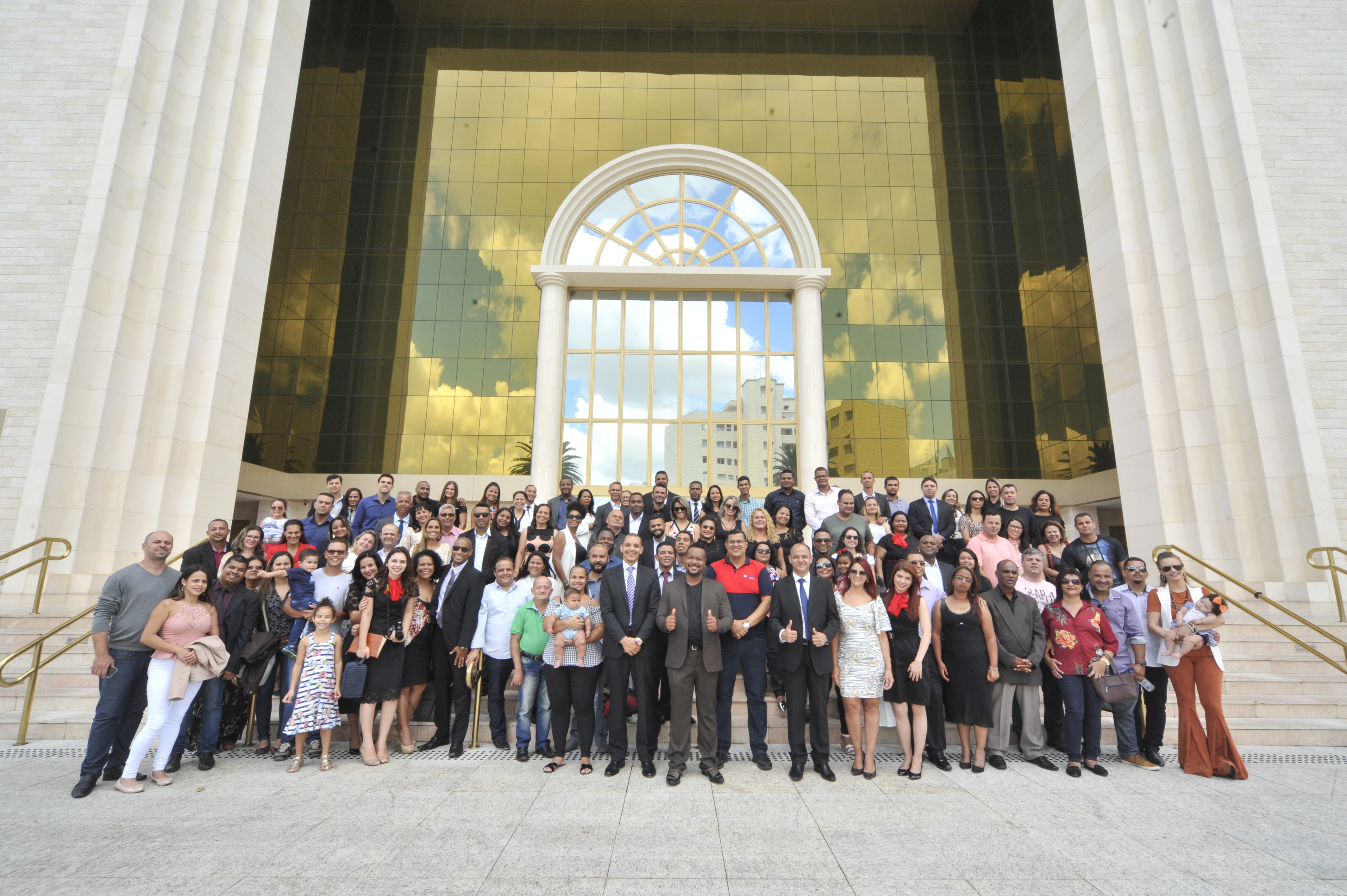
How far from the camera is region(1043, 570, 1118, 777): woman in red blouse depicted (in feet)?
18.7

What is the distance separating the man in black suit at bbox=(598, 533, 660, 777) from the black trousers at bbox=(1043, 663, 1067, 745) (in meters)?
3.89

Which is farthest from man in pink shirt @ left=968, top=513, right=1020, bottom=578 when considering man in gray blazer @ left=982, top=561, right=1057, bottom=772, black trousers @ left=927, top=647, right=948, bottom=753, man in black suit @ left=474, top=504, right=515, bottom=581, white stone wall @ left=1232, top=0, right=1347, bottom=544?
white stone wall @ left=1232, top=0, right=1347, bottom=544

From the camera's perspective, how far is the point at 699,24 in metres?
17.2

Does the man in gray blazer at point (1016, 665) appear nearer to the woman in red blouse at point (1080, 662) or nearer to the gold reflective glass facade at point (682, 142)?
the woman in red blouse at point (1080, 662)

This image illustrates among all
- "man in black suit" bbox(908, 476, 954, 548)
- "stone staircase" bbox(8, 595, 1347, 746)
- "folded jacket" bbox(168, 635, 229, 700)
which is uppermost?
"man in black suit" bbox(908, 476, 954, 548)

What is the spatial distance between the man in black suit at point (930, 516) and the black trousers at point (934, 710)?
2.85 metres

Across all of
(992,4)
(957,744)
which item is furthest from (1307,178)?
(957,744)

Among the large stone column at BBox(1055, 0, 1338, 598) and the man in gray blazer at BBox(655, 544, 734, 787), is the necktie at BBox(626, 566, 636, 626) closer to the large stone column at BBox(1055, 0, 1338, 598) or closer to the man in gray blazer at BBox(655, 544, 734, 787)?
the man in gray blazer at BBox(655, 544, 734, 787)

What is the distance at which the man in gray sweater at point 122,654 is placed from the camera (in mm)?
5020

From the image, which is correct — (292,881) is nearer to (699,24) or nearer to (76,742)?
(76,742)

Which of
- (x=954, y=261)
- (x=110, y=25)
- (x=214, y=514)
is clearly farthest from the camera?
(x=954, y=261)

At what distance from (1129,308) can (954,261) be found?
6.04 meters

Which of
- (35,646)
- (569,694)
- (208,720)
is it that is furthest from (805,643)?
(35,646)

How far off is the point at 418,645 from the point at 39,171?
11.9m
